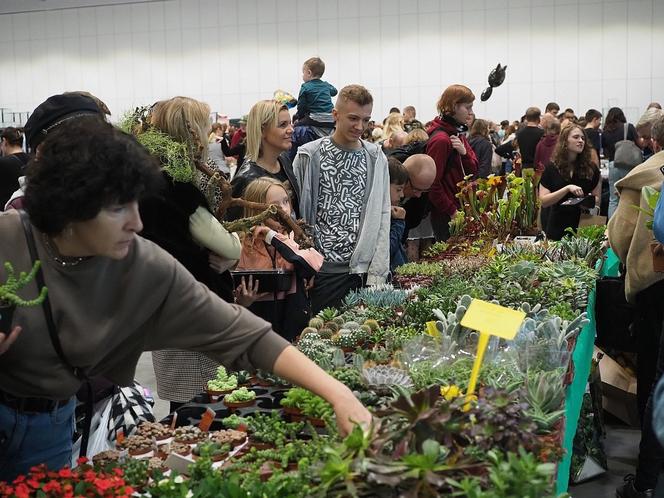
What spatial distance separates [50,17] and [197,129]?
16.5 meters

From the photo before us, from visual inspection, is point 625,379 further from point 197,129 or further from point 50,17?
point 50,17

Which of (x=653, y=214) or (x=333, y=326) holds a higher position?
(x=653, y=214)

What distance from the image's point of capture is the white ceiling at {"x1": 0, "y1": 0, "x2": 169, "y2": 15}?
1733 centimetres

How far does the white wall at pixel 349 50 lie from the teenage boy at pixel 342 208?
12.4 m

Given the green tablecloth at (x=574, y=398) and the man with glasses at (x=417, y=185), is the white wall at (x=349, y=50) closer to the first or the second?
the man with glasses at (x=417, y=185)

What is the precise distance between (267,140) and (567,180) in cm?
271

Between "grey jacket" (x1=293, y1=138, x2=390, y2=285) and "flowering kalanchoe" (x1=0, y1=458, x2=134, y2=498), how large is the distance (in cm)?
257

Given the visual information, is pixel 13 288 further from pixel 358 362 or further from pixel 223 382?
pixel 358 362

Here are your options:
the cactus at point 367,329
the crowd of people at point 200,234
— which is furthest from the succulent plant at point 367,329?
the crowd of people at point 200,234

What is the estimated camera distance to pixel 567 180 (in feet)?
19.3

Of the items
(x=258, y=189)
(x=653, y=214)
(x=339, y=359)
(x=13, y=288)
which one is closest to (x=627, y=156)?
(x=653, y=214)

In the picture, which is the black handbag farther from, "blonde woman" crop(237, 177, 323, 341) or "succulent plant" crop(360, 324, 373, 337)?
"succulent plant" crop(360, 324, 373, 337)

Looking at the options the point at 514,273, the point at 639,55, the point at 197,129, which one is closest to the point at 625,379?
the point at 514,273

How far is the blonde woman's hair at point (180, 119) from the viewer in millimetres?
2850
